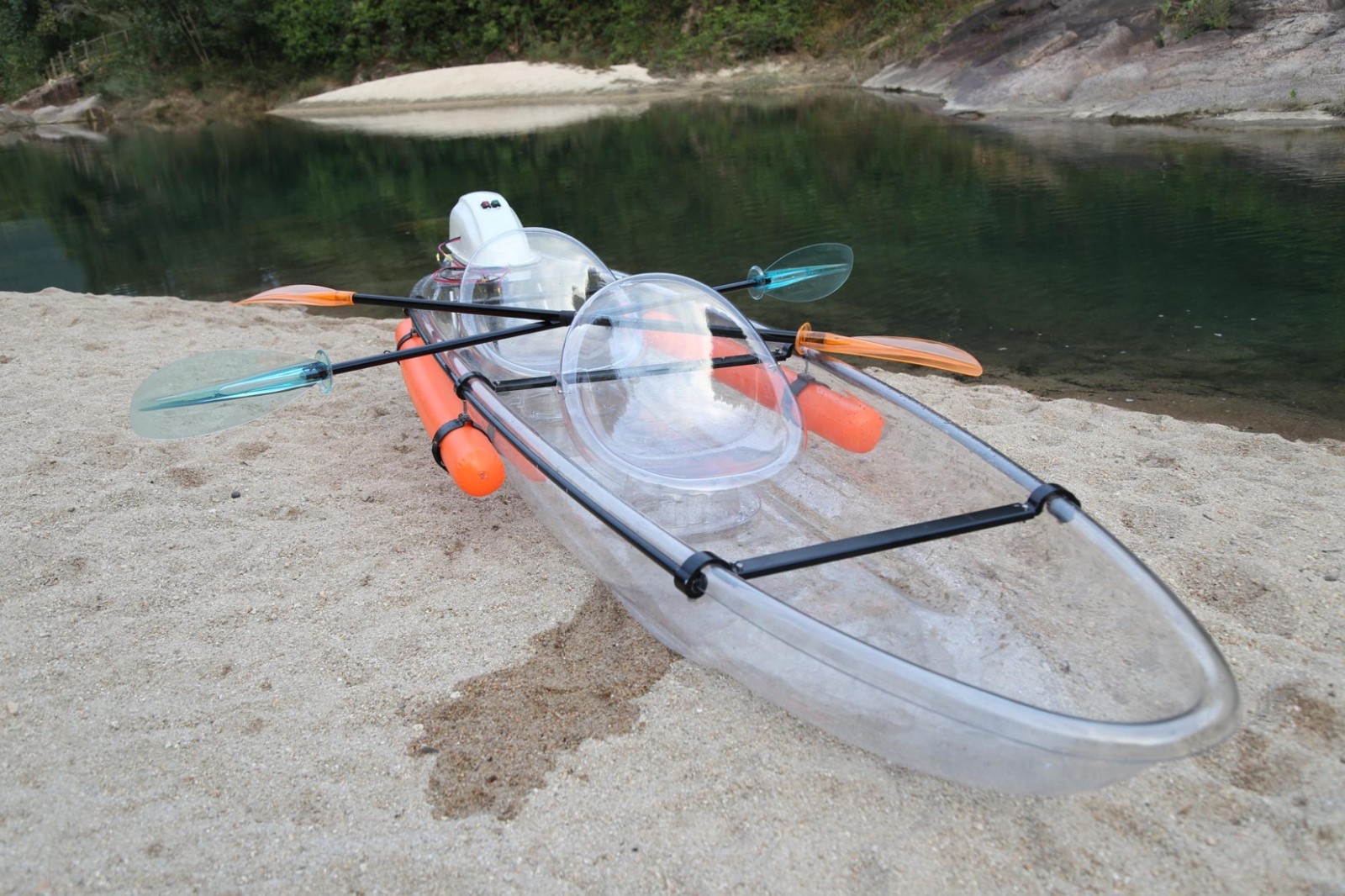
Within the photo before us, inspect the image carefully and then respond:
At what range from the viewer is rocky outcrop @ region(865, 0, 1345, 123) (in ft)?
39.7

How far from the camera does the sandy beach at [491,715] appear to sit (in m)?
2.00

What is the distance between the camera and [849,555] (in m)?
2.29

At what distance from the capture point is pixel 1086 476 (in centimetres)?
356

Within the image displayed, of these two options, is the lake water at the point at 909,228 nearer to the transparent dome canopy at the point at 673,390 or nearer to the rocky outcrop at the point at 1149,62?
the rocky outcrop at the point at 1149,62

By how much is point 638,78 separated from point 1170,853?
26147 millimetres

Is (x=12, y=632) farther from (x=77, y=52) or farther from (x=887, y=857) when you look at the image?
(x=77, y=52)

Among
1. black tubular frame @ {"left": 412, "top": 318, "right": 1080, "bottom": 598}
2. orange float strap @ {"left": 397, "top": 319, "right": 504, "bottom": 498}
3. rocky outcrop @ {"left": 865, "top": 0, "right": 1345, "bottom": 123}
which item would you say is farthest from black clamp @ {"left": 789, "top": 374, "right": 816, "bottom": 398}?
rocky outcrop @ {"left": 865, "top": 0, "right": 1345, "bottom": 123}

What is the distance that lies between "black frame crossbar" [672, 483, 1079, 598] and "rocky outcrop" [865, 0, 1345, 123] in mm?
12546

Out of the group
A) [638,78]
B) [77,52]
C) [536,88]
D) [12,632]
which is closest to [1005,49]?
[638,78]

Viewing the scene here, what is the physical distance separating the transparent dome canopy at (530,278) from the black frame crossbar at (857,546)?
201 centimetres

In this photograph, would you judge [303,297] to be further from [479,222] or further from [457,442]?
[457,442]

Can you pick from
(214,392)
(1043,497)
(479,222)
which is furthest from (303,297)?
(1043,497)

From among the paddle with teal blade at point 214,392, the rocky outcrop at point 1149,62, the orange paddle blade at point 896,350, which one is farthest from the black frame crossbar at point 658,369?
the rocky outcrop at point 1149,62

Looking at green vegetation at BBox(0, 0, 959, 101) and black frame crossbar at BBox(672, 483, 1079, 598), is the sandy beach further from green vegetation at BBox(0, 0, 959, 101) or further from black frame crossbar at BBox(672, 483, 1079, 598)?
green vegetation at BBox(0, 0, 959, 101)
